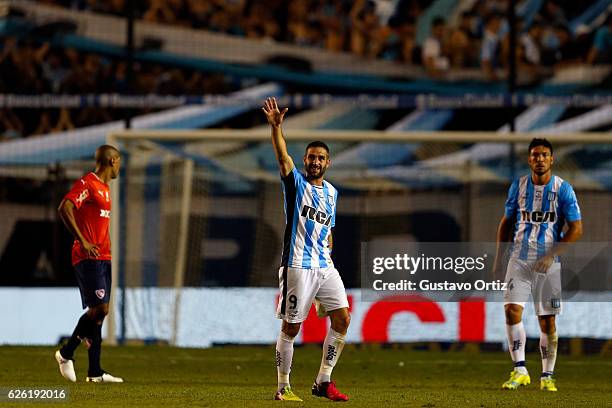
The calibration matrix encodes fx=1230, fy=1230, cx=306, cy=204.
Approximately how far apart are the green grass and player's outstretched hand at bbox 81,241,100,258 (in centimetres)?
108

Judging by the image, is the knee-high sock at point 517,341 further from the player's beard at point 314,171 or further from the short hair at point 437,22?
the short hair at point 437,22

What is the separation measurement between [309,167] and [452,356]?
633 cm

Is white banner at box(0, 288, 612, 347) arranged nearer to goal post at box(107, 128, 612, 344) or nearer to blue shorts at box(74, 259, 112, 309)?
goal post at box(107, 128, 612, 344)

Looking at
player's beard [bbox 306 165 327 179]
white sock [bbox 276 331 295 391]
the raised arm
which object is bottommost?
white sock [bbox 276 331 295 391]

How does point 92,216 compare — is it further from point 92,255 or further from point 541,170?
point 541,170

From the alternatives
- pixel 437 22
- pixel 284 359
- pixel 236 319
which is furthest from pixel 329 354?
pixel 437 22

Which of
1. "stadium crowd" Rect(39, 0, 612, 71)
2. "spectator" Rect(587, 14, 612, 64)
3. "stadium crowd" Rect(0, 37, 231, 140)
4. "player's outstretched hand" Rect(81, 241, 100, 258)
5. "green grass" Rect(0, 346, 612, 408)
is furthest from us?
"stadium crowd" Rect(39, 0, 612, 71)

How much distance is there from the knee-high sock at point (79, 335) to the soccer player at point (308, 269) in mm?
2152

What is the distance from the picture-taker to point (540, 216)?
10.3m

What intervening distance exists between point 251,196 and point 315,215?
7.12 metres

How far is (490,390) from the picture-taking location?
34.0ft

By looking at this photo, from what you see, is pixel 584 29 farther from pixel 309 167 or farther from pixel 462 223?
pixel 309 167

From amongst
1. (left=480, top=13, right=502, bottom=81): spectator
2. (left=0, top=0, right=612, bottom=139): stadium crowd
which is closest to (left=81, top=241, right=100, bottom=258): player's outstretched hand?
(left=0, top=0, right=612, bottom=139): stadium crowd

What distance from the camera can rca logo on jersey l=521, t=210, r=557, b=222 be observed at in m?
10.3
